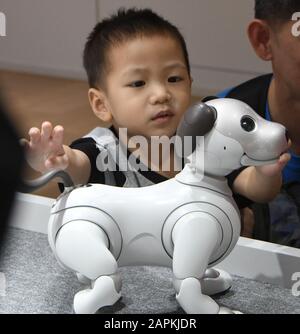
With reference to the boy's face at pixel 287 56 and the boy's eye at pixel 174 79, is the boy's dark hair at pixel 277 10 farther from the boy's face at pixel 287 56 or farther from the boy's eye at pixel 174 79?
the boy's eye at pixel 174 79

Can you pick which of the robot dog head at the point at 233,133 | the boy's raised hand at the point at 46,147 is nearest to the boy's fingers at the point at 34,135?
the boy's raised hand at the point at 46,147

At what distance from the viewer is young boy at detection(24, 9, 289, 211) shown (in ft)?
1.68

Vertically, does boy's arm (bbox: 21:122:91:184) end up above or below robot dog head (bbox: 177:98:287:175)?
below

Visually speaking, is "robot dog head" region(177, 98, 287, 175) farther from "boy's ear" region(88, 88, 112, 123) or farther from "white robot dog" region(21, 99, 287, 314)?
"boy's ear" region(88, 88, 112, 123)

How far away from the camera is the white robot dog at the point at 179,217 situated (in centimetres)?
39

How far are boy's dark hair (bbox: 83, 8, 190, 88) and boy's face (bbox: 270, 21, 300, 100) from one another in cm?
12

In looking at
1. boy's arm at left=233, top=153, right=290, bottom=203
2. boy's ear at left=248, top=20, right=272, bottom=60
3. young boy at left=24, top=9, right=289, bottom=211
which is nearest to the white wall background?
boy's ear at left=248, top=20, right=272, bottom=60

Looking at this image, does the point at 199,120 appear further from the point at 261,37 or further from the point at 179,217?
the point at 261,37

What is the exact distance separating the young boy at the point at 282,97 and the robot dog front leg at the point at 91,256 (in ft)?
0.87

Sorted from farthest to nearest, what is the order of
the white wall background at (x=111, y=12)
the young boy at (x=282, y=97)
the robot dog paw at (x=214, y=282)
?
1. the white wall background at (x=111, y=12)
2. the young boy at (x=282, y=97)
3. the robot dog paw at (x=214, y=282)

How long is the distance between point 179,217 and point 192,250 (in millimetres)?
27

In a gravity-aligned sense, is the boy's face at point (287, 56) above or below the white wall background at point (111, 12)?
above
